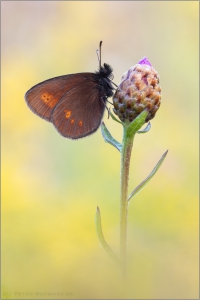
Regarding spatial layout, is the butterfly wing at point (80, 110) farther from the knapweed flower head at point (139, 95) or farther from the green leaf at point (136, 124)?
the green leaf at point (136, 124)

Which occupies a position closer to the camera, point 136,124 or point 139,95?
point 136,124

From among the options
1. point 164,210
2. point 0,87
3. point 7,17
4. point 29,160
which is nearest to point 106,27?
point 7,17

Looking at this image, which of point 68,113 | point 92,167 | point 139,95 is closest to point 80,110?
point 68,113

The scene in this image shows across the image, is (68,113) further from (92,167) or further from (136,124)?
(92,167)

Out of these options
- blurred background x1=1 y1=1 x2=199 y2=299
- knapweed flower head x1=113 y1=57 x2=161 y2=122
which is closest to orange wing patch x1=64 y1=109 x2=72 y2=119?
knapweed flower head x1=113 y1=57 x2=161 y2=122

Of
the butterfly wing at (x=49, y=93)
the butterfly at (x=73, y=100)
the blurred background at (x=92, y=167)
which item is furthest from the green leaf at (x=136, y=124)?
the butterfly wing at (x=49, y=93)

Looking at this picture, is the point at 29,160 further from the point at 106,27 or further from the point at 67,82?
the point at 106,27
